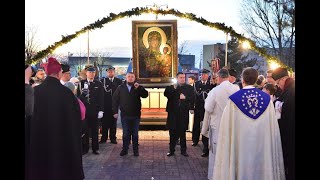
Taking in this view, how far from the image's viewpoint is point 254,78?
578cm

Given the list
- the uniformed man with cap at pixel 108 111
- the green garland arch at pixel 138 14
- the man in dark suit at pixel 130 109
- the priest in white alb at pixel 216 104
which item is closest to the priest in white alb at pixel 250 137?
the priest in white alb at pixel 216 104

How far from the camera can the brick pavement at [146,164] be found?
8.19 metres

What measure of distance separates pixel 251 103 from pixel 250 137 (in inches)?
19.2

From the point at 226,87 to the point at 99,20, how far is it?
3.88 meters

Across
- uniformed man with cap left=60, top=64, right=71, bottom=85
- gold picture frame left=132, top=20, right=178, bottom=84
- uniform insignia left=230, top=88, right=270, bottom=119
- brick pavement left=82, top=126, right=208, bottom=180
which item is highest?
gold picture frame left=132, top=20, right=178, bottom=84

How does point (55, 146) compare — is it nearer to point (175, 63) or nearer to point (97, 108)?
point (97, 108)

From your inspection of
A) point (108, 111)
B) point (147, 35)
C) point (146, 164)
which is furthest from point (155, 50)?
point (146, 164)

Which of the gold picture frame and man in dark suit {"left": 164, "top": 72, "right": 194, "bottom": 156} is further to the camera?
the gold picture frame

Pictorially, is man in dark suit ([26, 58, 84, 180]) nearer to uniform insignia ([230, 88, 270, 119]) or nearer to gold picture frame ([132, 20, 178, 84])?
uniform insignia ([230, 88, 270, 119])

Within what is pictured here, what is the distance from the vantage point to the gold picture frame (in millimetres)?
15070

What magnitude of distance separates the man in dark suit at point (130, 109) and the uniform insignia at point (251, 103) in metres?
4.72

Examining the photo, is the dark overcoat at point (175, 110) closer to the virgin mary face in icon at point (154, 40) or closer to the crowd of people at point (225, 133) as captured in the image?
the crowd of people at point (225, 133)

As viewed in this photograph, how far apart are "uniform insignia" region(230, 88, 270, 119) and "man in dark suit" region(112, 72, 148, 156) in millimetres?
4719

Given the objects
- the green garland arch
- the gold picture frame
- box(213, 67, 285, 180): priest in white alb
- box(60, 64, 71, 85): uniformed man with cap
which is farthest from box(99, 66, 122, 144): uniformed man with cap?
box(213, 67, 285, 180): priest in white alb
